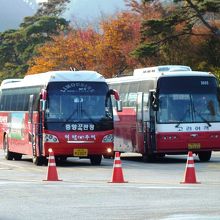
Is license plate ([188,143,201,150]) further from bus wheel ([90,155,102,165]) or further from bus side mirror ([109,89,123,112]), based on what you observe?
bus wheel ([90,155,102,165])

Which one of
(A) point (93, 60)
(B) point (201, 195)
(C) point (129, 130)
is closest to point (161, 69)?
(C) point (129, 130)

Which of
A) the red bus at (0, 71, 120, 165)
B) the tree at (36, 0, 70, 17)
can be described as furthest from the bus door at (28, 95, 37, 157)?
the tree at (36, 0, 70, 17)

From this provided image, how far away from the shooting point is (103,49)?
2714 inches

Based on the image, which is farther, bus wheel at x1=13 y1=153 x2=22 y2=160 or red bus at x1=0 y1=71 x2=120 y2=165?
bus wheel at x1=13 y1=153 x2=22 y2=160

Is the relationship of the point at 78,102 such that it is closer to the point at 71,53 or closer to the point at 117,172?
the point at 117,172

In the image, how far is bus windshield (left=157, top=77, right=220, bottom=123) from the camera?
1142 inches

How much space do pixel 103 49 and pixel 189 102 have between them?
1581 inches

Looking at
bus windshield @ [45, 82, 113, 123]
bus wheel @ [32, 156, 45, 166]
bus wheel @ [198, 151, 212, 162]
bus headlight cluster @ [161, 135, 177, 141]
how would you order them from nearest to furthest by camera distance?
bus windshield @ [45, 82, 113, 123] → bus wheel @ [32, 156, 45, 166] → bus headlight cluster @ [161, 135, 177, 141] → bus wheel @ [198, 151, 212, 162]

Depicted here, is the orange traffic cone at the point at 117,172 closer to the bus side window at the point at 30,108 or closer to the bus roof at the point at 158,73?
the bus side window at the point at 30,108

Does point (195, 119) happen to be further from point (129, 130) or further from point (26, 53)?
point (26, 53)

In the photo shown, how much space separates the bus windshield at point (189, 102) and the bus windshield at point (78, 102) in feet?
7.76

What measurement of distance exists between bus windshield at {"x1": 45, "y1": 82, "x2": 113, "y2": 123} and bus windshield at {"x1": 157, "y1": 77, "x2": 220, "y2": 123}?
2.36m

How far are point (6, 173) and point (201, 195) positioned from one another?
877cm

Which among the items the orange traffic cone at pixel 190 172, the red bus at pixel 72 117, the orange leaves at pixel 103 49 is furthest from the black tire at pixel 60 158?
the orange leaves at pixel 103 49
